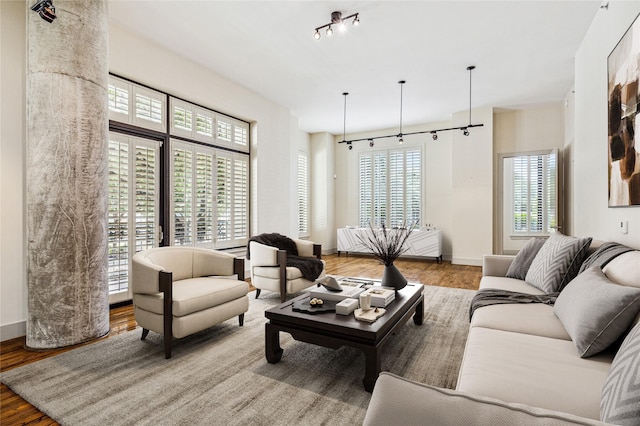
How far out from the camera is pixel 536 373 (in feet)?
4.27

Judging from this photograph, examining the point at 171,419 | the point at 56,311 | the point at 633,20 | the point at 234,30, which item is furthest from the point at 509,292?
the point at 234,30

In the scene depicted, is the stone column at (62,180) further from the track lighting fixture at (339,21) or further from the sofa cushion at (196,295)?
the track lighting fixture at (339,21)

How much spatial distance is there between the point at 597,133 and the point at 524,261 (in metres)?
1.38

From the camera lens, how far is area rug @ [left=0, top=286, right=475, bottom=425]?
1.75 m

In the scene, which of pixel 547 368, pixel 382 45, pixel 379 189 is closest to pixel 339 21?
pixel 382 45

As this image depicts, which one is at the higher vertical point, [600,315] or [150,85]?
[150,85]

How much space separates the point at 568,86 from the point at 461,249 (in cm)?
329

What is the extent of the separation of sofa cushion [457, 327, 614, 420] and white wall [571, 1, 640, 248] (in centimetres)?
133

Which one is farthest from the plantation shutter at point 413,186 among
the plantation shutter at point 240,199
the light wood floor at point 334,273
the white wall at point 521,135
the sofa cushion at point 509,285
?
the sofa cushion at point 509,285

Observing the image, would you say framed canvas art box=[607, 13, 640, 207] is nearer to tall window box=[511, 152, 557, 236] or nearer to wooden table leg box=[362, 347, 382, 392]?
wooden table leg box=[362, 347, 382, 392]

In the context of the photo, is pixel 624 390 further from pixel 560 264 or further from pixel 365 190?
pixel 365 190

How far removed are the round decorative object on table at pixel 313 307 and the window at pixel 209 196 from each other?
8.40 ft

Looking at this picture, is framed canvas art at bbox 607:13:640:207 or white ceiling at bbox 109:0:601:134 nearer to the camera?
framed canvas art at bbox 607:13:640:207

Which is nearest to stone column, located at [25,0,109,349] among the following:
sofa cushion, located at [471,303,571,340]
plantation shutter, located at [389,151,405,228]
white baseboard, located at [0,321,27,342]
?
white baseboard, located at [0,321,27,342]
